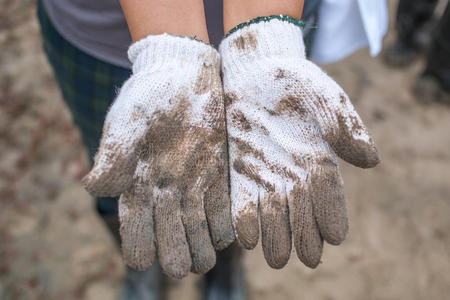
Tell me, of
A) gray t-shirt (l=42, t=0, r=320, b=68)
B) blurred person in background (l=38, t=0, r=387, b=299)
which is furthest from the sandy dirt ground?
gray t-shirt (l=42, t=0, r=320, b=68)

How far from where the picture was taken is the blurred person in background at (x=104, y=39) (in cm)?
81

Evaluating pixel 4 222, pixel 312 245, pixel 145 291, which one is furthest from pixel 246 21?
pixel 4 222

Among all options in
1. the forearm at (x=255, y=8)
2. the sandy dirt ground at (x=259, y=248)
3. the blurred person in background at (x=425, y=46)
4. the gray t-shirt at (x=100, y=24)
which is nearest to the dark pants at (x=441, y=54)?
the blurred person in background at (x=425, y=46)

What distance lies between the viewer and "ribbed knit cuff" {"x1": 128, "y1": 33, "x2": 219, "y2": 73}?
695 mm

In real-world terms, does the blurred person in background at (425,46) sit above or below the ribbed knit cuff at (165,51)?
below

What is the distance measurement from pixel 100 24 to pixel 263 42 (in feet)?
1.21

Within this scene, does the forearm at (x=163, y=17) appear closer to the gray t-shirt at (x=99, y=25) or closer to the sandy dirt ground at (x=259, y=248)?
the gray t-shirt at (x=99, y=25)

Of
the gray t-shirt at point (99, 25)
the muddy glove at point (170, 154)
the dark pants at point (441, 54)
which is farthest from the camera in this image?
the dark pants at point (441, 54)

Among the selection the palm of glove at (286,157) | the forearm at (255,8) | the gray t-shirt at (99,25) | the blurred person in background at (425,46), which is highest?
the forearm at (255,8)

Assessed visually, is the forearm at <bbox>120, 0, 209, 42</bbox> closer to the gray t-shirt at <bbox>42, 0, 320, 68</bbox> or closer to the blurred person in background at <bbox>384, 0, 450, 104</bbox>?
the gray t-shirt at <bbox>42, 0, 320, 68</bbox>

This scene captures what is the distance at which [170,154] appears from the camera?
688mm

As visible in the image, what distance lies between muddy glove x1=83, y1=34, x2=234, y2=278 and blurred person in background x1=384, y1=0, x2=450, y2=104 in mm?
1776

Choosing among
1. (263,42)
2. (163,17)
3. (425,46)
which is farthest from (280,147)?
(425,46)

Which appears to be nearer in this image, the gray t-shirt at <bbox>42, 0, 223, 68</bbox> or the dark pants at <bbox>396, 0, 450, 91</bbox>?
the gray t-shirt at <bbox>42, 0, 223, 68</bbox>
